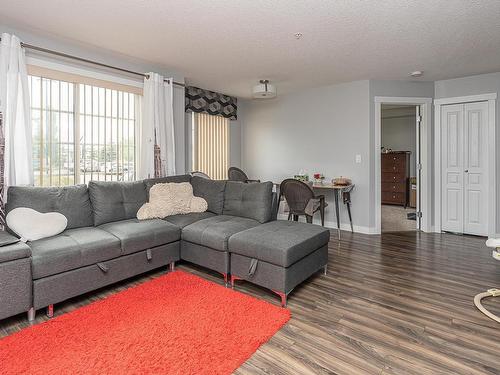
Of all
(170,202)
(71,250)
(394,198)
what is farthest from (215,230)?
(394,198)

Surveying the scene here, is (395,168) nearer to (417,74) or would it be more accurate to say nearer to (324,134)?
(324,134)

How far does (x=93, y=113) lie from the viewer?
363cm

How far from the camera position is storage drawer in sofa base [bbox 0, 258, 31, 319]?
6.52 ft

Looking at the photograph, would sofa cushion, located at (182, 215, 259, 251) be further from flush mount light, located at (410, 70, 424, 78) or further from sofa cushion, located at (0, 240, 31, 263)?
flush mount light, located at (410, 70, 424, 78)

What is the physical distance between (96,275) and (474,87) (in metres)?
5.57

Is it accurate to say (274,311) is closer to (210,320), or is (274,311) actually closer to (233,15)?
(210,320)

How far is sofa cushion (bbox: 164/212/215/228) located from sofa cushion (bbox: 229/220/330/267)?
772mm

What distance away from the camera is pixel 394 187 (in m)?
7.73

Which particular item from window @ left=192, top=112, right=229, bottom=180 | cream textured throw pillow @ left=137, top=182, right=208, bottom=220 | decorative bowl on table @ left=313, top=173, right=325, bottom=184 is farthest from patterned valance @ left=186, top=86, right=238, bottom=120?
decorative bowl on table @ left=313, top=173, right=325, bottom=184

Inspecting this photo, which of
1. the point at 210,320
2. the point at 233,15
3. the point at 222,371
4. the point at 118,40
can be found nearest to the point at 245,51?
the point at 233,15

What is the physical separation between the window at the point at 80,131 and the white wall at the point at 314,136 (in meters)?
2.80

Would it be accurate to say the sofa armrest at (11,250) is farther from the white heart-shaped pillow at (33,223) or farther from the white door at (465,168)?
the white door at (465,168)

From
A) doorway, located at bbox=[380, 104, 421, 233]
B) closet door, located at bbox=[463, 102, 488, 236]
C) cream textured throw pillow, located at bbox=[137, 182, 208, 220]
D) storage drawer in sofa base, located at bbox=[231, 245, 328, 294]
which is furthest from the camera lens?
doorway, located at bbox=[380, 104, 421, 233]

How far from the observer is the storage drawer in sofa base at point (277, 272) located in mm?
2388
